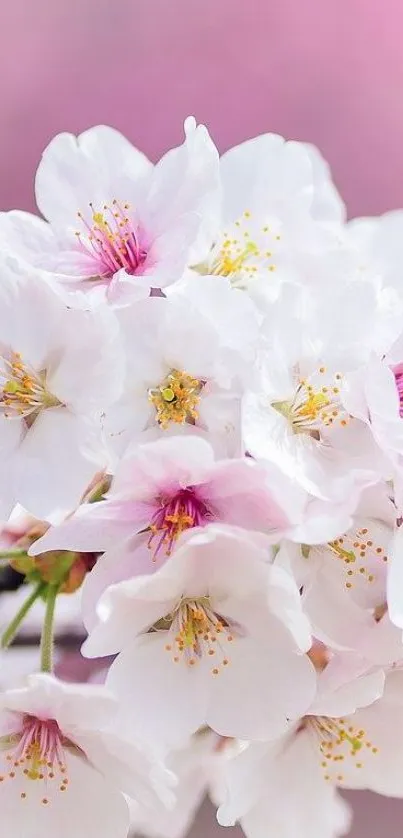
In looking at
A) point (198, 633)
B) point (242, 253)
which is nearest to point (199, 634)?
point (198, 633)

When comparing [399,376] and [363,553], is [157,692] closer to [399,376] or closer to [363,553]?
[363,553]

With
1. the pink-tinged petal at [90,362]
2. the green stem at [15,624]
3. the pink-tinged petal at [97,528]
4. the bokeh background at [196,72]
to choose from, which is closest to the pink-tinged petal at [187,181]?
the pink-tinged petal at [90,362]

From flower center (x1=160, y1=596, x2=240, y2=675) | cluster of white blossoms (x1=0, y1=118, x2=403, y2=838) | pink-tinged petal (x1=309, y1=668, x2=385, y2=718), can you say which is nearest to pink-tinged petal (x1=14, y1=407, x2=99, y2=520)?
cluster of white blossoms (x1=0, y1=118, x2=403, y2=838)

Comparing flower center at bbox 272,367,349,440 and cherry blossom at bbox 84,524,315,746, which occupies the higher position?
flower center at bbox 272,367,349,440

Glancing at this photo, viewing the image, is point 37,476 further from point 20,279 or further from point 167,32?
point 167,32

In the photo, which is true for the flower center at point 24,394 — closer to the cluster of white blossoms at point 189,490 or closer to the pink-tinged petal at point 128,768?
the cluster of white blossoms at point 189,490

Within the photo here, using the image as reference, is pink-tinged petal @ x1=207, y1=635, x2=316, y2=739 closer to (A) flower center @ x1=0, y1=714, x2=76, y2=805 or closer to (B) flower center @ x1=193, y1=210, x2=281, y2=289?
(A) flower center @ x1=0, y1=714, x2=76, y2=805
